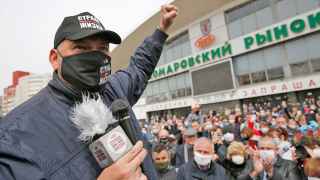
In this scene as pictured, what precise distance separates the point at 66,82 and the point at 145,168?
54 centimetres

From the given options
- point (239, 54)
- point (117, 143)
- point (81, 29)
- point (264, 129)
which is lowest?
point (264, 129)

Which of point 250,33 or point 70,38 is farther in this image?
point 250,33

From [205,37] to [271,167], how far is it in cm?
2082

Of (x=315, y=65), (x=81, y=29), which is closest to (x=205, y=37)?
(x=315, y=65)

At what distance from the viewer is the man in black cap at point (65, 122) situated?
0.96m

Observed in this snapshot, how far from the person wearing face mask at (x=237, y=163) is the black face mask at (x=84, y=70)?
363cm

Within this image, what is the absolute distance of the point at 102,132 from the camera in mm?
964

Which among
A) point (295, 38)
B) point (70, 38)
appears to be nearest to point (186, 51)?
point (295, 38)

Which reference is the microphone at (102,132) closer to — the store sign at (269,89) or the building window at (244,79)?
the store sign at (269,89)

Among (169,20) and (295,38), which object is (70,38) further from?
(295,38)

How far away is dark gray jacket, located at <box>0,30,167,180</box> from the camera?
96cm

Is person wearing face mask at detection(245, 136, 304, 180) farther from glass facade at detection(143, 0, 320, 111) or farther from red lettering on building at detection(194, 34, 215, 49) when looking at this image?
red lettering on building at detection(194, 34, 215, 49)

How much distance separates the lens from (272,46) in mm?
19109

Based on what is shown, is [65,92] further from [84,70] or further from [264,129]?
[264,129]
